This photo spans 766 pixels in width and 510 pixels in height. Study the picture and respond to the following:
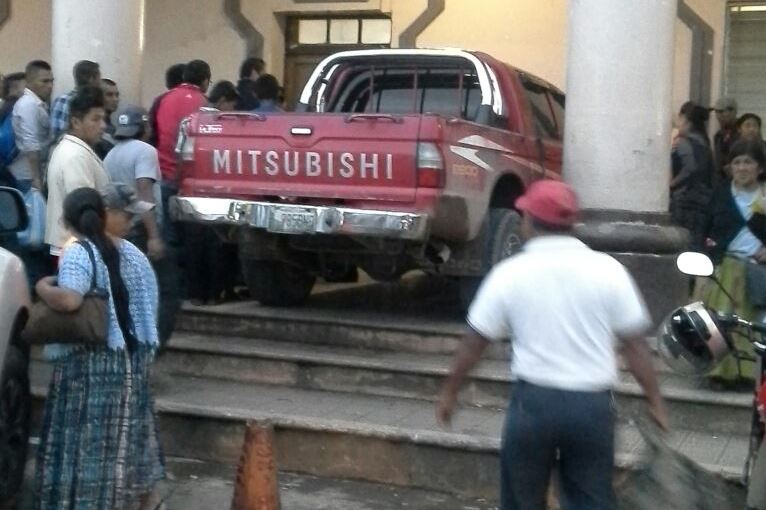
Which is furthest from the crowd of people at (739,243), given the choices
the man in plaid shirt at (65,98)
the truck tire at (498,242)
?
the man in plaid shirt at (65,98)

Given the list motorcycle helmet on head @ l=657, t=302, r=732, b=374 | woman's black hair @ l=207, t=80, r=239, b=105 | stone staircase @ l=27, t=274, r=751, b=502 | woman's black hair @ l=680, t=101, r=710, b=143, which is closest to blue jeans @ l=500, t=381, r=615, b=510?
motorcycle helmet on head @ l=657, t=302, r=732, b=374

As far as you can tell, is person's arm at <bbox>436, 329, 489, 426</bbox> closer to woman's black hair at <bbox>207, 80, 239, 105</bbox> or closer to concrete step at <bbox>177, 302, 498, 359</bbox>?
concrete step at <bbox>177, 302, 498, 359</bbox>

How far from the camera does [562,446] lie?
485 centimetres

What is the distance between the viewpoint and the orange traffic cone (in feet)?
21.5

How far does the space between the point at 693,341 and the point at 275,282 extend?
13.4 ft

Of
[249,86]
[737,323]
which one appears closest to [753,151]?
[737,323]

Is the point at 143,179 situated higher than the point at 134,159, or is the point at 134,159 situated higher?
the point at 134,159

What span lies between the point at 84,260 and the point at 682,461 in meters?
2.82

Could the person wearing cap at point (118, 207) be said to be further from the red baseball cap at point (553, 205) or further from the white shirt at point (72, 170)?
the red baseball cap at point (553, 205)

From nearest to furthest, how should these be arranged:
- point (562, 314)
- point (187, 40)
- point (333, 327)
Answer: point (562, 314)
point (333, 327)
point (187, 40)

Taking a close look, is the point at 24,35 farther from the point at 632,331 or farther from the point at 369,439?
the point at 632,331

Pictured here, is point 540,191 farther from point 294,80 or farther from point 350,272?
point 294,80

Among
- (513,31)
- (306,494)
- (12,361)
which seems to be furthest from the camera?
(513,31)

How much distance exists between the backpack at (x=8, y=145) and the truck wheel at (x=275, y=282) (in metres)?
1.81
